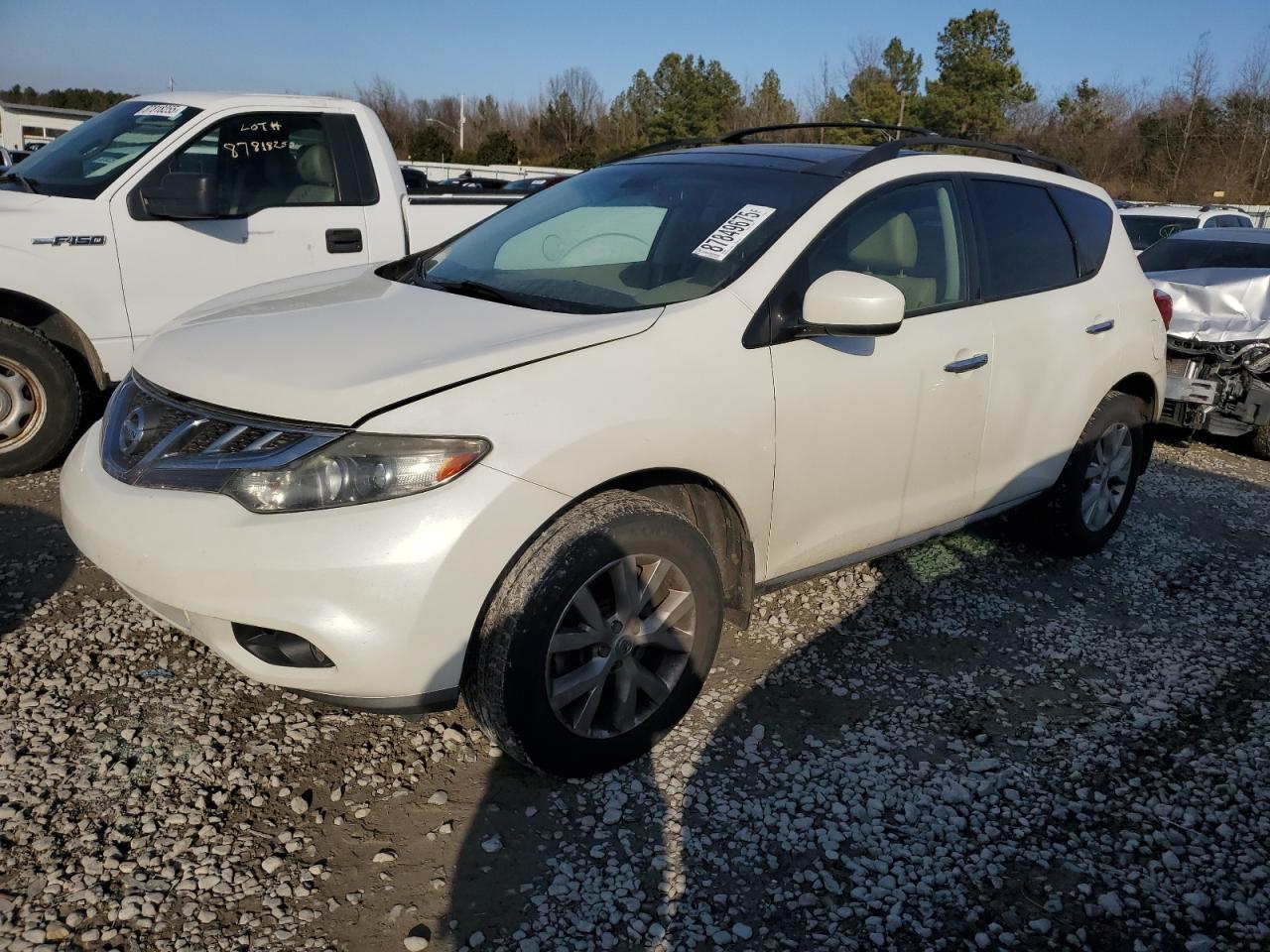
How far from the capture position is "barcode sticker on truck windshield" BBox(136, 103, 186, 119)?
5355mm

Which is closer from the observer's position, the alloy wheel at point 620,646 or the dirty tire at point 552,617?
the dirty tire at point 552,617

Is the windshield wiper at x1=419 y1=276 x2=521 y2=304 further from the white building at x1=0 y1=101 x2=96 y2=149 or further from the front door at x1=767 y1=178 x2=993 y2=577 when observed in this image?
the white building at x1=0 y1=101 x2=96 y2=149

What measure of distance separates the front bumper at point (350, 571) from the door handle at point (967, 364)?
168cm

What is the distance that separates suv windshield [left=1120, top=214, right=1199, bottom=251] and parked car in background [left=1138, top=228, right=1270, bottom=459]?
5625 mm

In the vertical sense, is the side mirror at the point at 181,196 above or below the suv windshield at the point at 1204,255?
above

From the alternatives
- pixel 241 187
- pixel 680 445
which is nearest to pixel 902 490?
pixel 680 445

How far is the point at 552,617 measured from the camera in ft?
8.20

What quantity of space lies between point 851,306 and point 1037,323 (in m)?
1.38

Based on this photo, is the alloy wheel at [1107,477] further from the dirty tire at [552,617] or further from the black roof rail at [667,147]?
the dirty tire at [552,617]

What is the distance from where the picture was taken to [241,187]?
5.45 meters

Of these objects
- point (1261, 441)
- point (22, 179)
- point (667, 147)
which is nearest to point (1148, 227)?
point (1261, 441)

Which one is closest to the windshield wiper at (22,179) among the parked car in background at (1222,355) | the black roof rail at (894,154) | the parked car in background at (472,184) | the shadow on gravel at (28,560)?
the shadow on gravel at (28,560)

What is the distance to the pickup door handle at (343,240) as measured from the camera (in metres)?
5.64

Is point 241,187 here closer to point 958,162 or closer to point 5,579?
point 5,579
